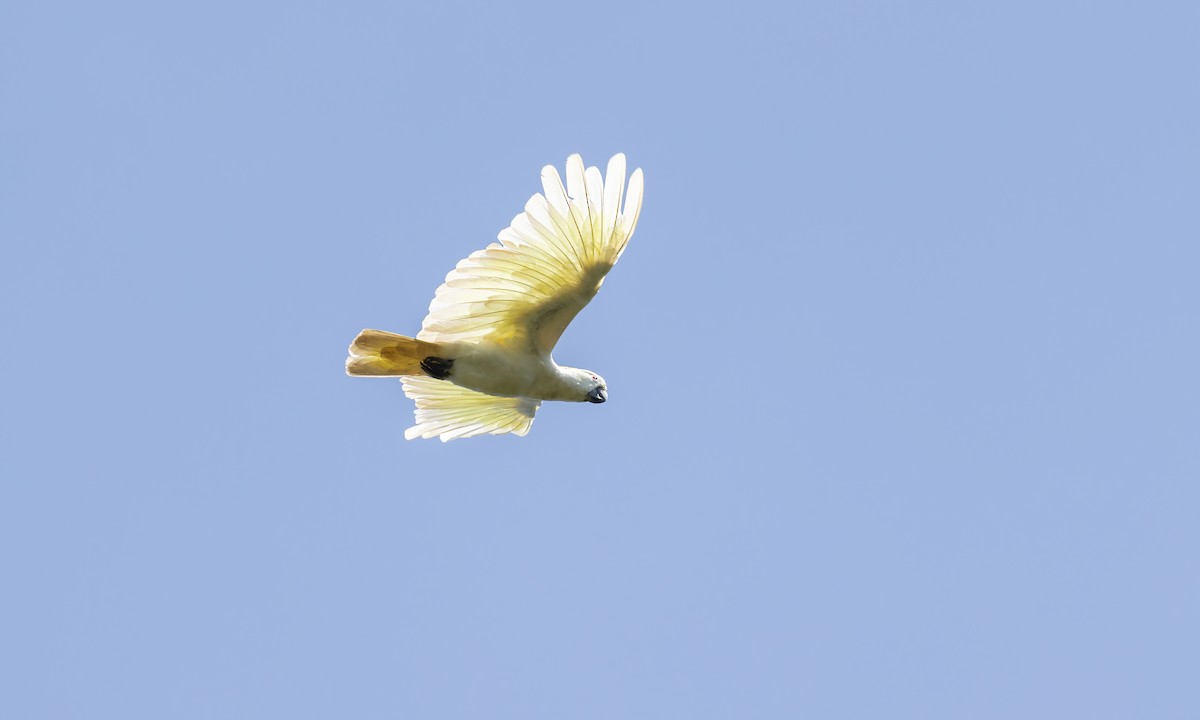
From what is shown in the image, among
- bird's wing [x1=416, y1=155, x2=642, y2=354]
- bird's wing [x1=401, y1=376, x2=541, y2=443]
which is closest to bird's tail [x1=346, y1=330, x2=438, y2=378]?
bird's wing [x1=416, y1=155, x2=642, y2=354]

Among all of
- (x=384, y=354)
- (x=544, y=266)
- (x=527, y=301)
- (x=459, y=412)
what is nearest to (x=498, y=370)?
(x=527, y=301)

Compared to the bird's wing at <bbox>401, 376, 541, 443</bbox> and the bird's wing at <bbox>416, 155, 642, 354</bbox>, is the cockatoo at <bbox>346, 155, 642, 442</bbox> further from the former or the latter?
the bird's wing at <bbox>401, 376, 541, 443</bbox>

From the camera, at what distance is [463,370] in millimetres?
13438

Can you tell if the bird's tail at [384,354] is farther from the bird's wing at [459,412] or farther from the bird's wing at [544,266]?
the bird's wing at [459,412]

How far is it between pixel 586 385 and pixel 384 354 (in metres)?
1.73

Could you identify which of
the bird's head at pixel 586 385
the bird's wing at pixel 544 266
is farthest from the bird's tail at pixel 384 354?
the bird's head at pixel 586 385

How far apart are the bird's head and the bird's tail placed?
3.94 ft

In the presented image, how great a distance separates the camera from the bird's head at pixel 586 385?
13781 mm

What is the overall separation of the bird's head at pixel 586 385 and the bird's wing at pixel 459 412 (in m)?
0.96

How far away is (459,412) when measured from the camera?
1505 centimetres

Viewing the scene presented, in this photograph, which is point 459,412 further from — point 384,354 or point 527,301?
point 527,301

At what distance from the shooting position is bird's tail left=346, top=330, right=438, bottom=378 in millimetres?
12977

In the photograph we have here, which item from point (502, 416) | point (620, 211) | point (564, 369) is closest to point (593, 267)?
point (620, 211)

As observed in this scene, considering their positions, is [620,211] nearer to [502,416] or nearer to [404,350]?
[404,350]
